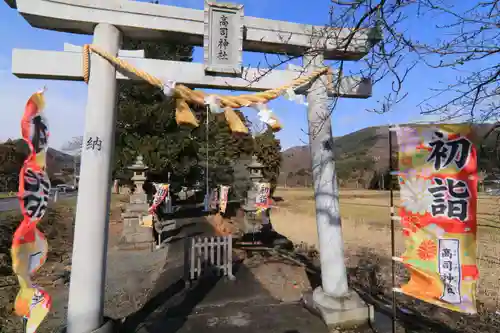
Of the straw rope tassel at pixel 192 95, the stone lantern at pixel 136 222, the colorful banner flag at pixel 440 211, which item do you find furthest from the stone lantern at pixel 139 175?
the colorful banner flag at pixel 440 211

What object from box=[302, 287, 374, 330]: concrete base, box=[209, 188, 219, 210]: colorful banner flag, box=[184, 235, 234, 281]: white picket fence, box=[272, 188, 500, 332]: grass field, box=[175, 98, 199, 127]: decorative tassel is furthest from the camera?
box=[209, 188, 219, 210]: colorful banner flag

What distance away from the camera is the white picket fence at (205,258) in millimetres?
7000

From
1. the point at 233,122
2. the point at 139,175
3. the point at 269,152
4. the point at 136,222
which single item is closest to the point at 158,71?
the point at 233,122

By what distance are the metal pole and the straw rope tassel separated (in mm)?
461

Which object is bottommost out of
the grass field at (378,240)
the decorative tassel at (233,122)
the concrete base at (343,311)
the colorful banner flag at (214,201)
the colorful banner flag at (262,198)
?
the grass field at (378,240)

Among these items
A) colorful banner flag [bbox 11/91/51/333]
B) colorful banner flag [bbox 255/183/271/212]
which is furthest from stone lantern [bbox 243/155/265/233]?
colorful banner flag [bbox 11/91/51/333]

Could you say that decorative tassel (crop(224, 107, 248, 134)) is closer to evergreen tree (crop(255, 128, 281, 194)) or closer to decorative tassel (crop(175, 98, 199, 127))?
decorative tassel (crop(175, 98, 199, 127))

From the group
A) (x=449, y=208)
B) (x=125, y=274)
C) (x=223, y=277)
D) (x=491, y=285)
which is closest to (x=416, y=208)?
(x=449, y=208)

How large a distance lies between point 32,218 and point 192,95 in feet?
8.27

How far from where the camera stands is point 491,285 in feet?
25.8

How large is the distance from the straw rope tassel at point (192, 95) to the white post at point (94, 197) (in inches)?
3.9

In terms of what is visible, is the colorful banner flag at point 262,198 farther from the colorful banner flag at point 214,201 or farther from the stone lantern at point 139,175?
the colorful banner flag at point 214,201

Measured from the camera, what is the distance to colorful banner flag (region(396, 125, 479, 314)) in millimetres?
3160

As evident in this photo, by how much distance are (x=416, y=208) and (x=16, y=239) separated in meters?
4.07
